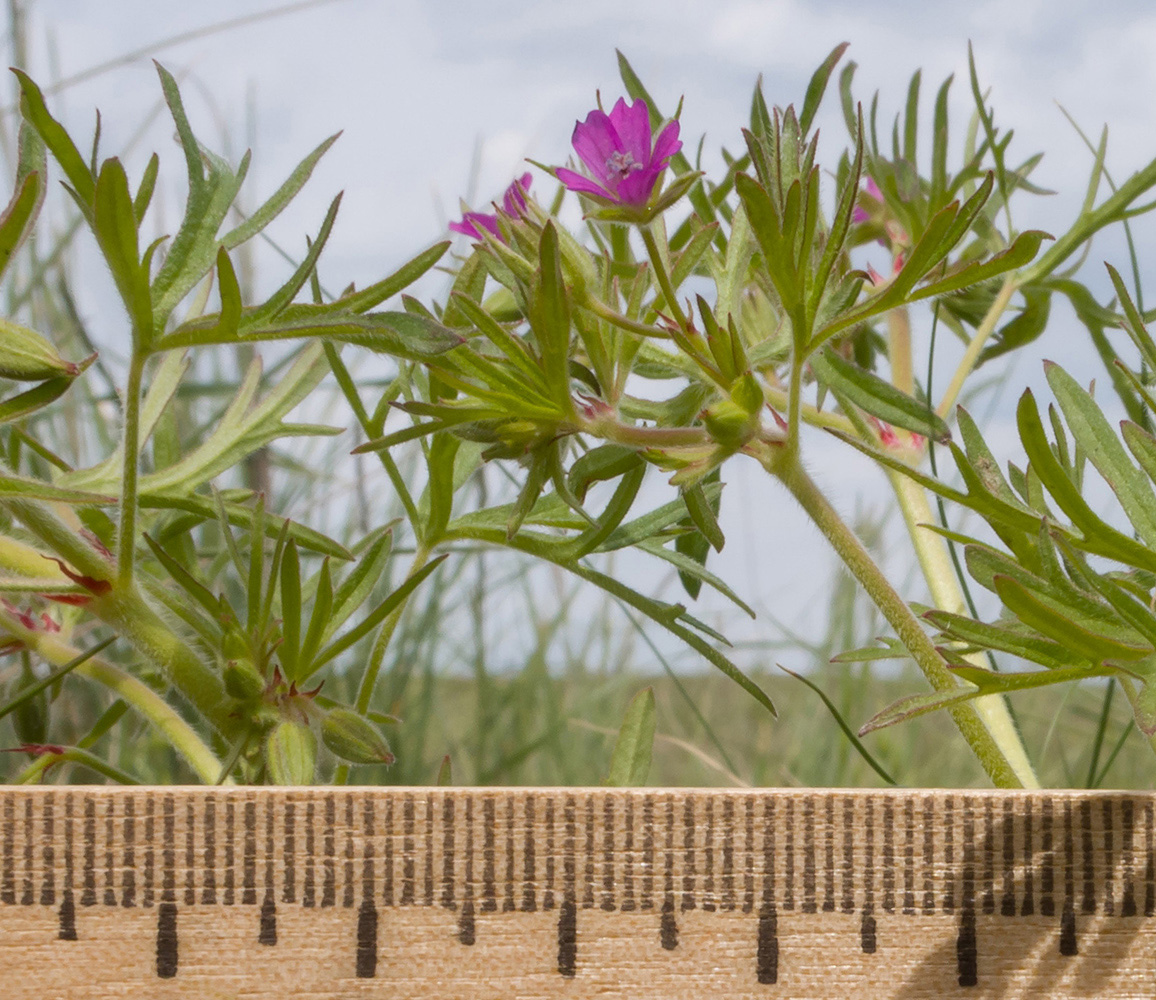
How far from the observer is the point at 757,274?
1.27m

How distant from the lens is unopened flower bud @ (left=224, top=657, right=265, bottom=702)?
41.8 inches

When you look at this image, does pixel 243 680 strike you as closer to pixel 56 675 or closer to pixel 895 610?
pixel 56 675

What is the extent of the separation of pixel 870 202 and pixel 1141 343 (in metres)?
0.59

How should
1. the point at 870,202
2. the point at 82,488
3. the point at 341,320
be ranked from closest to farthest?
the point at 341,320
the point at 82,488
the point at 870,202

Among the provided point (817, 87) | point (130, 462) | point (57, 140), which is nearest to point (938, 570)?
point (817, 87)

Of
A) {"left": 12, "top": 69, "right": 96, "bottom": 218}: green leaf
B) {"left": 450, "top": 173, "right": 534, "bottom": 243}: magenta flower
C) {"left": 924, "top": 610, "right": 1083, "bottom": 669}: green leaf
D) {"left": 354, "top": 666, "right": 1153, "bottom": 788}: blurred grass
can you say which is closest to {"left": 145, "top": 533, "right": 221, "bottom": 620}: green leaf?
{"left": 12, "top": 69, "right": 96, "bottom": 218}: green leaf

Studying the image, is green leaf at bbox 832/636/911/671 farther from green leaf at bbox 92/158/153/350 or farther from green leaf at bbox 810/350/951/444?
green leaf at bbox 92/158/153/350

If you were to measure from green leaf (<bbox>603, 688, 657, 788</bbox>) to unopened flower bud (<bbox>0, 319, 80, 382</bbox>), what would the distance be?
67 cm

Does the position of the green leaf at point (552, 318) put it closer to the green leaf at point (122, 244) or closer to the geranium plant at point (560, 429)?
Answer: the geranium plant at point (560, 429)

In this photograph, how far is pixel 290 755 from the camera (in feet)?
3.47

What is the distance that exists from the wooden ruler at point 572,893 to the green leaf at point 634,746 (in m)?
0.25

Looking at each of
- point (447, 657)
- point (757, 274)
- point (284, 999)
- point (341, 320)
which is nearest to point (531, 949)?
point (284, 999)

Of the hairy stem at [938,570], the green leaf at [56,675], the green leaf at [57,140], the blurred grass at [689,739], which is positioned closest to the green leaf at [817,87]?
the hairy stem at [938,570]

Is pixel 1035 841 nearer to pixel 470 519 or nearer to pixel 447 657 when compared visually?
pixel 470 519
